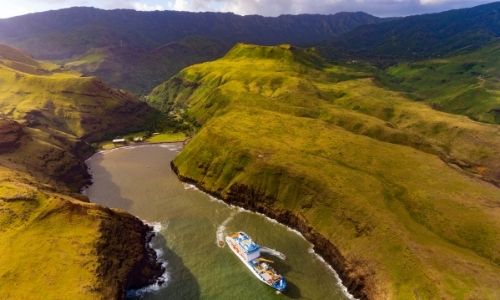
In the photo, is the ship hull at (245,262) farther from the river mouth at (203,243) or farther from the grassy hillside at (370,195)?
the grassy hillside at (370,195)

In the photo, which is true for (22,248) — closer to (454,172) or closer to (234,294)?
(234,294)

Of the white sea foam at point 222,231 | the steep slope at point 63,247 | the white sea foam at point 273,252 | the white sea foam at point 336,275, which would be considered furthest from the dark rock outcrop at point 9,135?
the white sea foam at point 336,275

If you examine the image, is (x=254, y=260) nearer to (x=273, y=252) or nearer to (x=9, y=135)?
(x=273, y=252)

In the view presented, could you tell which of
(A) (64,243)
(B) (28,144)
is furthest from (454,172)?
(B) (28,144)

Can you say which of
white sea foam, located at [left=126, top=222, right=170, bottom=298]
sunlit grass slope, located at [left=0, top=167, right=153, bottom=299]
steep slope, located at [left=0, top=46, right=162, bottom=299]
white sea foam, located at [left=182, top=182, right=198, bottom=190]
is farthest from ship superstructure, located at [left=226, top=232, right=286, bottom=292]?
white sea foam, located at [left=182, top=182, right=198, bottom=190]

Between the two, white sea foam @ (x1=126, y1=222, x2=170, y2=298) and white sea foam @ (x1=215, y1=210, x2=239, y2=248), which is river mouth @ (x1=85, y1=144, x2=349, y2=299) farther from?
white sea foam @ (x1=126, y1=222, x2=170, y2=298)

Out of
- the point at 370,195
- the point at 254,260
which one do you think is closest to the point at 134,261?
the point at 254,260
